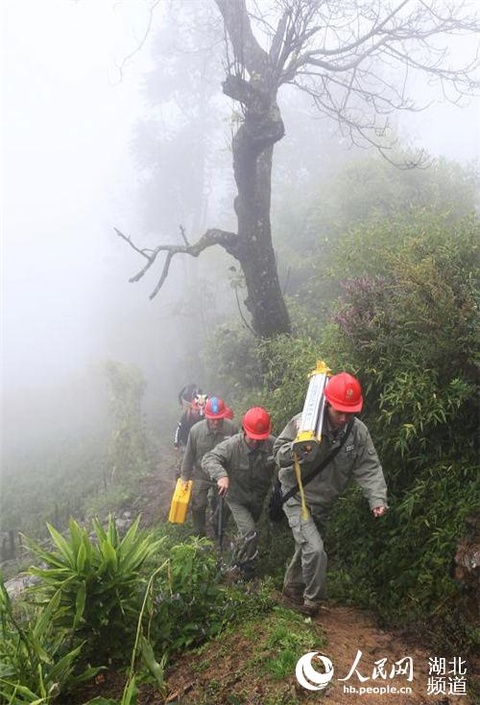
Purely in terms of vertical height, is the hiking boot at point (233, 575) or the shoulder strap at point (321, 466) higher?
the shoulder strap at point (321, 466)

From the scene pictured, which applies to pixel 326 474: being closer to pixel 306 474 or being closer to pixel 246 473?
pixel 306 474

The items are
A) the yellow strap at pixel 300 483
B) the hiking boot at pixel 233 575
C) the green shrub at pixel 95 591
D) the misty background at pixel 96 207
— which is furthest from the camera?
the misty background at pixel 96 207

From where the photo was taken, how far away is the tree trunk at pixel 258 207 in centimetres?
785

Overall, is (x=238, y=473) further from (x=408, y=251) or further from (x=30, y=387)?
(x=30, y=387)

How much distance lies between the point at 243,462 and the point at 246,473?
0.14m

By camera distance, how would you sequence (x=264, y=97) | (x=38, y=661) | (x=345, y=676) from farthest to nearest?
1. (x=264, y=97)
2. (x=345, y=676)
3. (x=38, y=661)

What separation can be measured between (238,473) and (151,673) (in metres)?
2.43

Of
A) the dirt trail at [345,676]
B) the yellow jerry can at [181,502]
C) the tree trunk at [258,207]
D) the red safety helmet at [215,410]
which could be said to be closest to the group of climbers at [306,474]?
the dirt trail at [345,676]

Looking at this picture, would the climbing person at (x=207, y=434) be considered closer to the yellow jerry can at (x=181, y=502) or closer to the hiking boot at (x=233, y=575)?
the yellow jerry can at (x=181, y=502)

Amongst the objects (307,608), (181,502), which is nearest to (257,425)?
(307,608)

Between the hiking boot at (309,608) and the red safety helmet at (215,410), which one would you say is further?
the red safety helmet at (215,410)

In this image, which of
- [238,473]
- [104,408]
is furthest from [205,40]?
[238,473]

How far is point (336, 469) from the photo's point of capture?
439 cm

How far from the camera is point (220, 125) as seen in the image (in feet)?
102
